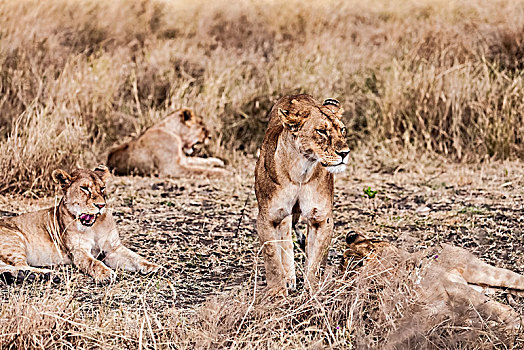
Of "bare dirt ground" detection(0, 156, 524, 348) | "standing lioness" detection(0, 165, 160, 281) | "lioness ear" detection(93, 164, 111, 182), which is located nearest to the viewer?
"bare dirt ground" detection(0, 156, 524, 348)

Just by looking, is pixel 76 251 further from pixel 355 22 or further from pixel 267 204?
pixel 355 22

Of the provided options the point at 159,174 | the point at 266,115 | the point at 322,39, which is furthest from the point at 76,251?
the point at 322,39

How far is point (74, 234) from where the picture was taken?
514cm

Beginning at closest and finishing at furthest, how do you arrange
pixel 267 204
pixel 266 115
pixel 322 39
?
pixel 267 204 < pixel 266 115 < pixel 322 39

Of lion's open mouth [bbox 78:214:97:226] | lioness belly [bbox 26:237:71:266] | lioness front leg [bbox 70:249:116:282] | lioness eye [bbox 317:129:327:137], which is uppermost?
lioness eye [bbox 317:129:327:137]

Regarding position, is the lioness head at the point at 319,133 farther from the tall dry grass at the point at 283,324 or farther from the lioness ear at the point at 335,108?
the tall dry grass at the point at 283,324

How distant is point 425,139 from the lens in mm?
8664

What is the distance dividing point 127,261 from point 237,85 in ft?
15.9

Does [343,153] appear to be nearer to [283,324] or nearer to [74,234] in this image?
[283,324]

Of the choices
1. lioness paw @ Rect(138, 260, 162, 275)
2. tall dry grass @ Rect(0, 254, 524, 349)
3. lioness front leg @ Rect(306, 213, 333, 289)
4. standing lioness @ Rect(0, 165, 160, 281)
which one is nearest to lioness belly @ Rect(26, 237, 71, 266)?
standing lioness @ Rect(0, 165, 160, 281)

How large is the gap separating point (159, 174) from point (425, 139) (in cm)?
272

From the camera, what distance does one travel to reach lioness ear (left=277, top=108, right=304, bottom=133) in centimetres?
430

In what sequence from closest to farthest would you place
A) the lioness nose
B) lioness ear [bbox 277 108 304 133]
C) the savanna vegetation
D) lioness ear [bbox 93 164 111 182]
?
1. the savanna vegetation
2. the lioness nose
3. lioness ear [bbox 277 108 304 133]
4. lioness ear [bbox 93 164 111 182]

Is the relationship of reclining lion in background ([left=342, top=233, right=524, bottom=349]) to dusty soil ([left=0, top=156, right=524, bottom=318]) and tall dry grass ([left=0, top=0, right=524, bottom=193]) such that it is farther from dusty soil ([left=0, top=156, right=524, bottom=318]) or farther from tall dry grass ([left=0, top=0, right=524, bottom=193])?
tall dry grass ([left=0, top=0, right=524, bottom=193])
